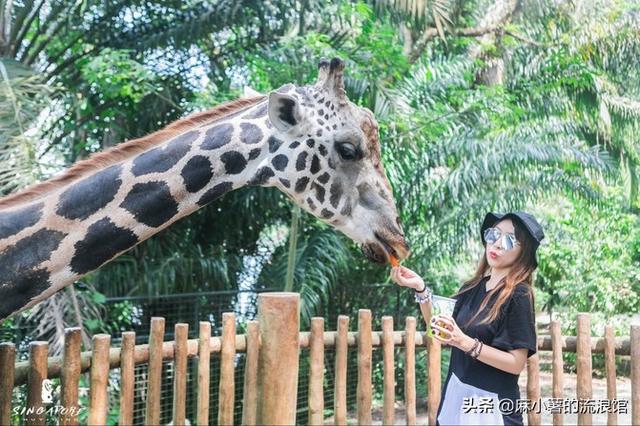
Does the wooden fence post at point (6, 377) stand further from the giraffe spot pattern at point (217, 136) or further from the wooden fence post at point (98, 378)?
the giraffe spot pattern at point (217, 136)

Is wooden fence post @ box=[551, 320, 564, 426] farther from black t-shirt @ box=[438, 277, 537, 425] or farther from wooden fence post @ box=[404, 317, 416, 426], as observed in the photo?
black t-shirt @ box=[438, 277, 537, 425]

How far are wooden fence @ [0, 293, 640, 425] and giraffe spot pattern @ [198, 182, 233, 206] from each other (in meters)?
0.89

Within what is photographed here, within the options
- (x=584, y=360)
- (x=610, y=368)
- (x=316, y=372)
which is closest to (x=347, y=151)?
(x=316, y=372)

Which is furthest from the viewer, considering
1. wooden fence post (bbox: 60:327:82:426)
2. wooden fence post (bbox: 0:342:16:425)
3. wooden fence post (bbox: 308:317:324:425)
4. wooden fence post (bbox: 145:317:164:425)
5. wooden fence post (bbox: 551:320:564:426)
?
wooden fence post (bbox: 551:320:564:426)

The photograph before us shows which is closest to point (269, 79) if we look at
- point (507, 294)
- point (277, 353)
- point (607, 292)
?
point (277, 353)

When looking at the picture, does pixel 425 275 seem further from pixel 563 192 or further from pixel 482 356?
pixel 482 356

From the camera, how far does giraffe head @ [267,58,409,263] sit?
92.2 inches

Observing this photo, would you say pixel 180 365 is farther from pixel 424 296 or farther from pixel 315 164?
pixel 315 164

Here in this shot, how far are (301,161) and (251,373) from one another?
5.22 ft

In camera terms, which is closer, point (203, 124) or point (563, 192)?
point (203, 124)

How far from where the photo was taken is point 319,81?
2500 millimetres

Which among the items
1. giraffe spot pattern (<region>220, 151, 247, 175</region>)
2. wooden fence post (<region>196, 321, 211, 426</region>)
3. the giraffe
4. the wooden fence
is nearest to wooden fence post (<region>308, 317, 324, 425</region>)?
the wooden fence

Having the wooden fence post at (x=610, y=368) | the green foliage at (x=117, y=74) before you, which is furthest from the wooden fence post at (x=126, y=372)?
the wooden fence post at (x=610, y=368)

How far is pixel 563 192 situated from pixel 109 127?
5.34 meters
